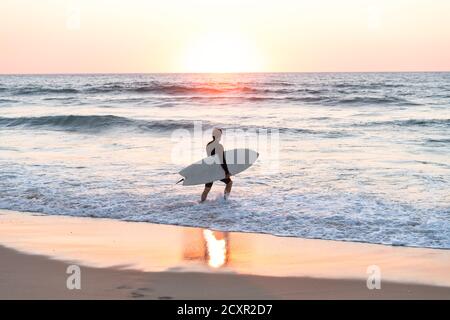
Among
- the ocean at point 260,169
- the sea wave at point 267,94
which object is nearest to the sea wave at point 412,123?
the ocean at point 260,169

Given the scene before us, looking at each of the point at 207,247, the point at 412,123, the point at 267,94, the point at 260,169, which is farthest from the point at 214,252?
the point at 267,94

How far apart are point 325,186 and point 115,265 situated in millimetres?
6870

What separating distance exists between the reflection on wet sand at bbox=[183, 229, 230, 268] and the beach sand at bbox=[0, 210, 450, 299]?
1 cm

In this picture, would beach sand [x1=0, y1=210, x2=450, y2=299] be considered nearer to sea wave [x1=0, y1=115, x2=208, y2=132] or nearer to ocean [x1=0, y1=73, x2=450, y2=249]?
ocean [x1=0, y1=73, x2=450, y2=249]

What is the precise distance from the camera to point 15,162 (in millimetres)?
18031

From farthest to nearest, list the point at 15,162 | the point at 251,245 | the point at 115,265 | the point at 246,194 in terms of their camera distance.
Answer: the point at 15,162
the point at 246,194
the point at 251,245
the point at 115,265

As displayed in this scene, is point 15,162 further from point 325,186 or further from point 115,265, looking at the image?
point 115,265

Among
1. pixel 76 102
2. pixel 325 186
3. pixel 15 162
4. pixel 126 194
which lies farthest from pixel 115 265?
pixel 76 102

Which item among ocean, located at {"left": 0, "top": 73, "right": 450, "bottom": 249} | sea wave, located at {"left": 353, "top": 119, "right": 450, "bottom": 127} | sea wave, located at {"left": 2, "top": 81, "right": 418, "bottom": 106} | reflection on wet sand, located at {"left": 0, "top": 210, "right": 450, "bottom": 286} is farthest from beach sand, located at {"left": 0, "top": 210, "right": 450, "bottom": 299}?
sea wave, located at {"left": 2, "top": 81, "right": 418, "bottom": 106}

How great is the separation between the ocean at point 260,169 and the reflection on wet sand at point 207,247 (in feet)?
1.79

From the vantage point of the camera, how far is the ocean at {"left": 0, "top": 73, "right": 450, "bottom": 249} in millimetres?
11070

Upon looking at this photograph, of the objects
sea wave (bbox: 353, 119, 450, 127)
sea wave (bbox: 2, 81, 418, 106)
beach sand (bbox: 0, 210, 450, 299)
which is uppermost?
sea wave (bbox: 2, 81, 418, 106)

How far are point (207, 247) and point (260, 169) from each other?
7194 mm
